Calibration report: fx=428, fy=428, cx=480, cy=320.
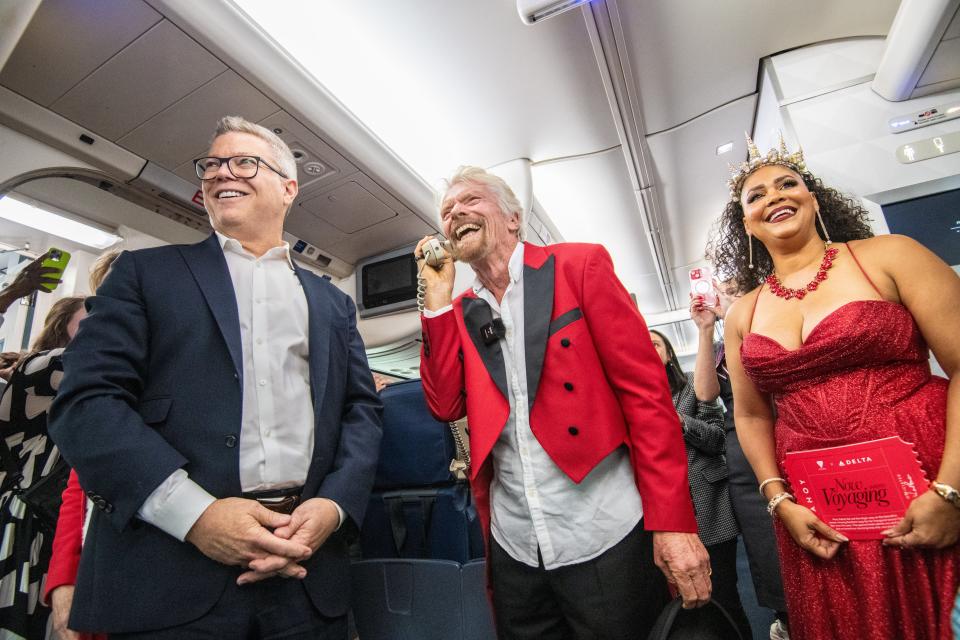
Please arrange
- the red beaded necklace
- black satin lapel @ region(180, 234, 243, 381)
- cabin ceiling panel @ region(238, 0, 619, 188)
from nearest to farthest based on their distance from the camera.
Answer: black satin lapel @ region(180, 234, 243, 381) < the red beaded necklace < cabin ceiling panel @ region(238, 0, 619, 188)

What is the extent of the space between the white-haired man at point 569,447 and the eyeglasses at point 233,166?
2.43 feet

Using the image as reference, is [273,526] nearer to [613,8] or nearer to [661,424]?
Answer: [661,424]

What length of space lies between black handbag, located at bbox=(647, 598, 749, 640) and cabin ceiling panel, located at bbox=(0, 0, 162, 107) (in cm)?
288

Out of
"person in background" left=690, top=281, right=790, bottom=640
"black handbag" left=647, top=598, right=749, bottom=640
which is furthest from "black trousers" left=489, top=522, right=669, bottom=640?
"person in background" left=690, top=281, right=790, bottom=640

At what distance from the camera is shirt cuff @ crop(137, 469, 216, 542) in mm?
965

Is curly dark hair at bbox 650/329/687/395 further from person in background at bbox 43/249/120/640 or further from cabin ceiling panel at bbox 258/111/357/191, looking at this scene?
person in background at bbox 43/249/120/640

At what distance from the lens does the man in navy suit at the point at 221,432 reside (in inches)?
38.2

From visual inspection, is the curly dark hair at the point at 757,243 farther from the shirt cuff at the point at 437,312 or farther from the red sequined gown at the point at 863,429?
the shirt cuff at the point at 437,312

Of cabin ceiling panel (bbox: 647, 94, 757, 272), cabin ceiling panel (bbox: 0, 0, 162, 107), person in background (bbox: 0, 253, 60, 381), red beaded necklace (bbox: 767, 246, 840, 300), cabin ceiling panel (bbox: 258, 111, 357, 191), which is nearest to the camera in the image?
red beaded necklace (bbox: 767, 246, 840, 300)

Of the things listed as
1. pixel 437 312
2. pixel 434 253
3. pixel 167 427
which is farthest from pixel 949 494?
pixel 167 427

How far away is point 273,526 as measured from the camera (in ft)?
3.41

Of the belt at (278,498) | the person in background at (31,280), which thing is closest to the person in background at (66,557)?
the belt at (278,498)

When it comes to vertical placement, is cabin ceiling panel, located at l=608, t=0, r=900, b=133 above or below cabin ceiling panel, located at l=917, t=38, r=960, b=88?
above

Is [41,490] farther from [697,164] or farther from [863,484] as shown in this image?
[697,164]
